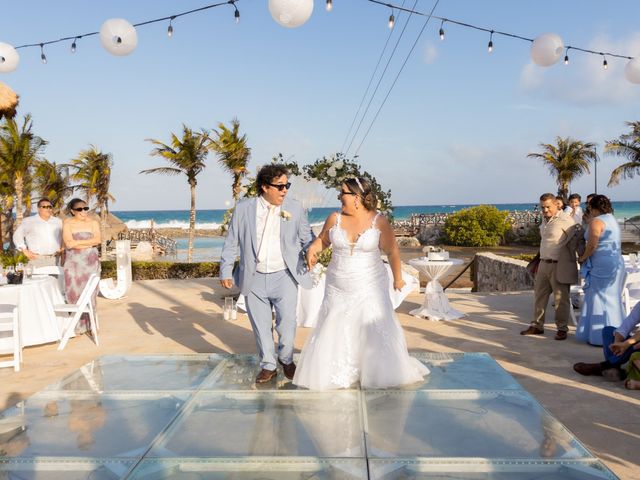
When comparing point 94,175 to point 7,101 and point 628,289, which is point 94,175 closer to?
point 7,101

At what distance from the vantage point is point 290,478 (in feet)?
8.56

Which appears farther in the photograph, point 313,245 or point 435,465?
point 313,245

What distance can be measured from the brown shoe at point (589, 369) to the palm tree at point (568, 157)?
32.9 metres

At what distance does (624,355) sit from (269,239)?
347cm

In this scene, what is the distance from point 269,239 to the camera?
14.7 ft

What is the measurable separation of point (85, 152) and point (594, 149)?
35.4 metres

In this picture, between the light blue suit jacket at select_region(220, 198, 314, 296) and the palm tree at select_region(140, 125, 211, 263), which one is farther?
the palm tree at select_region(140, 125, 211, 263)

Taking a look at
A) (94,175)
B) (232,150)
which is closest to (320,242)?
(232,150)

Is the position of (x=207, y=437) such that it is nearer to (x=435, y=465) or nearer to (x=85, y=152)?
(x=435, y=465)

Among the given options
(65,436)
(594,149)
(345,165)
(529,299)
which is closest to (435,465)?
(65,436)

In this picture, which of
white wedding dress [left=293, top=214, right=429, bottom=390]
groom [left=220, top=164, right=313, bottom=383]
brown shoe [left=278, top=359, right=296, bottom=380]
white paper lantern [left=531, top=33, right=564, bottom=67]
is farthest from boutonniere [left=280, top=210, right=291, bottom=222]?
white paper lantern [left=531, top=33, right=564, bottom=67]

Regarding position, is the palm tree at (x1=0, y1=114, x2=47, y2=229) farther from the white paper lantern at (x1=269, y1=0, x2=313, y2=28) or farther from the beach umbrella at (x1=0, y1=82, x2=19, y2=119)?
the white paper lantern at (x1=269, y1=0, x2=313, y2=28)

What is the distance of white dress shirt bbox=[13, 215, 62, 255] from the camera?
845cm

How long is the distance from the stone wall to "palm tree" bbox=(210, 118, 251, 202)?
18.2 metres
